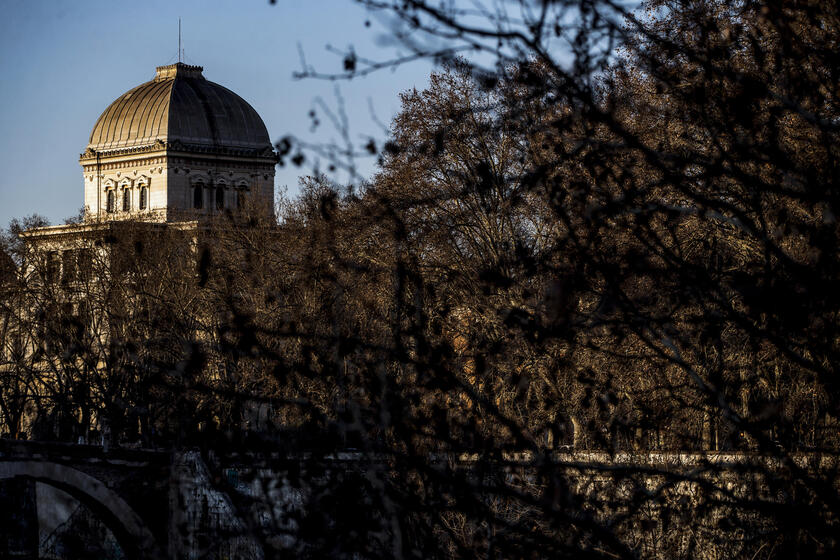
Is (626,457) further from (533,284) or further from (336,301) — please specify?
(336,301)

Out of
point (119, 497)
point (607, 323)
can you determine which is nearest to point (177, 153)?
point (119, 497)

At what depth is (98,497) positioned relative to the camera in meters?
26.1

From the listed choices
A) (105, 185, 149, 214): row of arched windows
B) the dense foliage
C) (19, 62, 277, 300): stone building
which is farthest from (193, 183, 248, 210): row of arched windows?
the dense foliage

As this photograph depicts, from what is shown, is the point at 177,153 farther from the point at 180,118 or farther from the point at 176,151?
the point at 180,118

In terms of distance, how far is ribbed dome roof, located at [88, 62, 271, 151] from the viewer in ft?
202

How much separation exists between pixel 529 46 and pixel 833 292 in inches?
75.0

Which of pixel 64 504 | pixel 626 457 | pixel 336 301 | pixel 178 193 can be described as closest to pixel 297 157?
pixel 336 301

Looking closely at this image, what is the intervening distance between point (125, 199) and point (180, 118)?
4.57m

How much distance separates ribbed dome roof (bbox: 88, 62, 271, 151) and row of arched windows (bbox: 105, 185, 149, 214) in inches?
79.9

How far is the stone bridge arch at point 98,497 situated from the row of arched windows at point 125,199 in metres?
35.5

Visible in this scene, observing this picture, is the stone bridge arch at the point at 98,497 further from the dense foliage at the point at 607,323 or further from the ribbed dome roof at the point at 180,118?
the ribbed dome roof at the point at 180,118

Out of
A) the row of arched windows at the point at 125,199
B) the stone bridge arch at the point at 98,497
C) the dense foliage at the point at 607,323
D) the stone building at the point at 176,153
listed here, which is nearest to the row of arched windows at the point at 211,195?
the stone building at the point at 176,153

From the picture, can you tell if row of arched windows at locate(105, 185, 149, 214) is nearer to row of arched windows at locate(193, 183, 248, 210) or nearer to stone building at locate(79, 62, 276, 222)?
stone building at locate(79, 62, 276, 222)

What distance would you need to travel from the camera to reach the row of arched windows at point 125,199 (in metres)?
61.5
